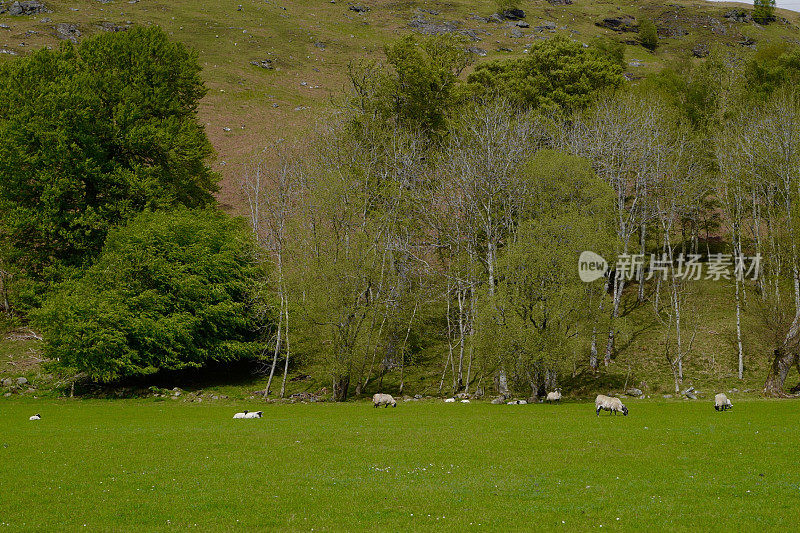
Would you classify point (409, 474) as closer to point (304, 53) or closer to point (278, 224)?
point (278, 224)

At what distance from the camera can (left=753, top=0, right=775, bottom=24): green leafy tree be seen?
19225 centimetres

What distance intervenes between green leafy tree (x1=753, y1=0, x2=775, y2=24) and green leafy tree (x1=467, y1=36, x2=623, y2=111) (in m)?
155

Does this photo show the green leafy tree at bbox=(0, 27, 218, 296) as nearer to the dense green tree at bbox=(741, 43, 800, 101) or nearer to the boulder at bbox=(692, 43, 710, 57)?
the dense green tree at bbox=(741, 43, 800, 101)

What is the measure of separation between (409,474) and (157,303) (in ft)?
124

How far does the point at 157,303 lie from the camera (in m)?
49.8

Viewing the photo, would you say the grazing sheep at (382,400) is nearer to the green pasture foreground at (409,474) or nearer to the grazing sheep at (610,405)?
the green pasture foreground at (409,474)

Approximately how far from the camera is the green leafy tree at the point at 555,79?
70.2 metres

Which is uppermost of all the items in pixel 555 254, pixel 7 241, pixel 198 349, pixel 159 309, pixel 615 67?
pixel 615 67

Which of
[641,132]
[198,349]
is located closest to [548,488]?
[198,349]

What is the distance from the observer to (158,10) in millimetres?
157375

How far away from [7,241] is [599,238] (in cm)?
5043

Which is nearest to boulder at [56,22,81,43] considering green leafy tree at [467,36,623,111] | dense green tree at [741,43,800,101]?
green leafy tree at [467,36,623,111]

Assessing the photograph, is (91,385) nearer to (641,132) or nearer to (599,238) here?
(599,238)

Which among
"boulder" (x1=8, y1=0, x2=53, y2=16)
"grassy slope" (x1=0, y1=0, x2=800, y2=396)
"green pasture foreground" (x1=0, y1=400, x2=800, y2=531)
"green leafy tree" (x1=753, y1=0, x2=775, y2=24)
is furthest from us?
"green leafy tree" (x1=753, y1=0, x2=775, y2=24)
